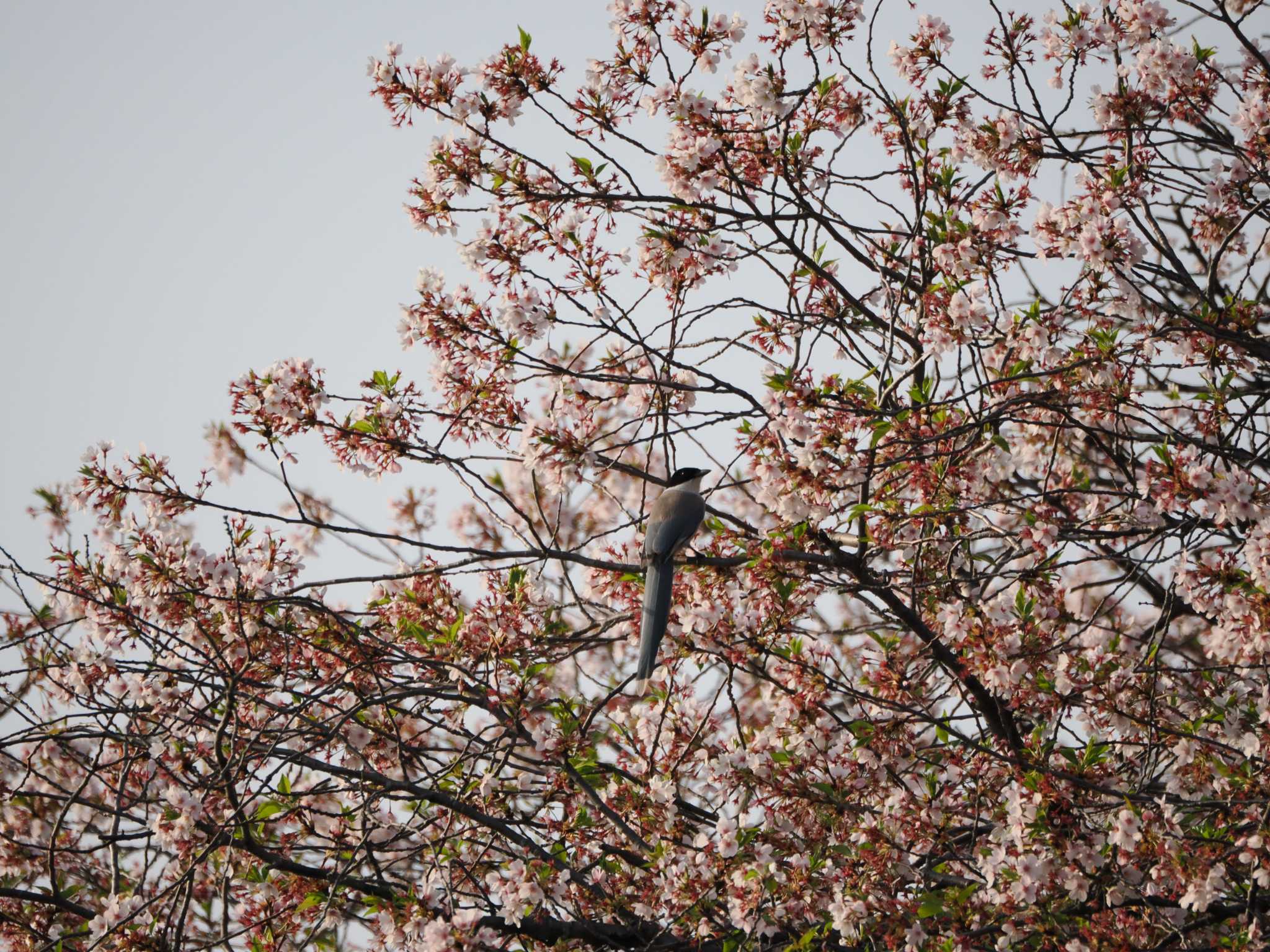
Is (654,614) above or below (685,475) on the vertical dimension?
below

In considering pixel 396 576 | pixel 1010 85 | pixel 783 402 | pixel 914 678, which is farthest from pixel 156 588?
pixel 1010 85

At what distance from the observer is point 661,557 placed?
4707 mm

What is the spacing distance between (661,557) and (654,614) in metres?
0.25

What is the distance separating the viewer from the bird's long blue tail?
4.59 meters

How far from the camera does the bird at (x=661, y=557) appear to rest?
460cm

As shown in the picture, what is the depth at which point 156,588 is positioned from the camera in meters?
4.84

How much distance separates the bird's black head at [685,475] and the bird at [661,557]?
409 millimetres

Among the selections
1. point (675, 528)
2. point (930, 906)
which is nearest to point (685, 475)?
point (675, 528)

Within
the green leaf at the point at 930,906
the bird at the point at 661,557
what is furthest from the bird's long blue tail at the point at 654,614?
the green leaf at the point at 930,906

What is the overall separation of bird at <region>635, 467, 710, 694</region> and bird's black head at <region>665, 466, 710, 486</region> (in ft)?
1.34

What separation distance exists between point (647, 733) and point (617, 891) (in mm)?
723

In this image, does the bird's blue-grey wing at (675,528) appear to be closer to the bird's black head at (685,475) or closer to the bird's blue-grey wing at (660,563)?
the bird's blue-grey wing at (660,563)

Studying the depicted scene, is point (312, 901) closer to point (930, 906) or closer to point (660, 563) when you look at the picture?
point (660, 563)

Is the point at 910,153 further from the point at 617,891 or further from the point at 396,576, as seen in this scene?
the point at 617,891
